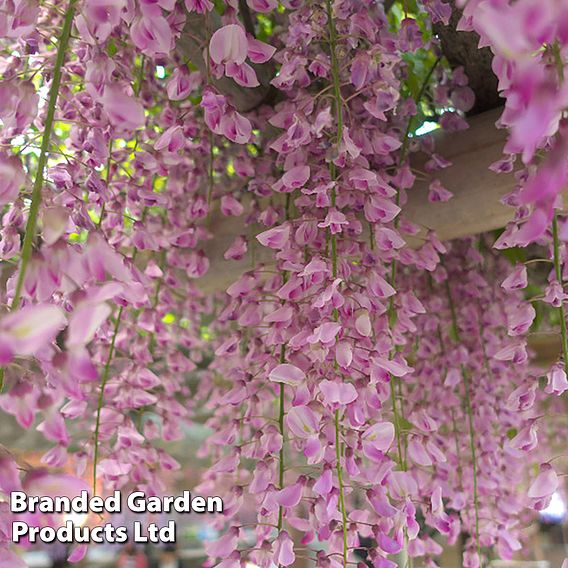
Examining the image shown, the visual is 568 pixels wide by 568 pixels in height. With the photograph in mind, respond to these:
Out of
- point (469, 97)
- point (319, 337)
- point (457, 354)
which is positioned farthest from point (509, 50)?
point (457, 354)

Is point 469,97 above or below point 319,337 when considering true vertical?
above

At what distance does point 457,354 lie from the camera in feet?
4.15

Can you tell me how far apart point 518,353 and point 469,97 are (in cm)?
47

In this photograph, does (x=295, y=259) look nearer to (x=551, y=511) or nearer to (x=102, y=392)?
(x=102, y=392)

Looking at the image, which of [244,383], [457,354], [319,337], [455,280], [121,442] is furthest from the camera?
[455,280]

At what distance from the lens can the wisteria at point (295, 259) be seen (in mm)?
489

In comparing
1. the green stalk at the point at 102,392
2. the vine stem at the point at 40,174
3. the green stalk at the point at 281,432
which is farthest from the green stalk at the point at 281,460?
the vine stem at the point at 40,174

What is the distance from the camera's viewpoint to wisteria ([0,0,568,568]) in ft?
1.61

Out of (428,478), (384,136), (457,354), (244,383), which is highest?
(384,136)

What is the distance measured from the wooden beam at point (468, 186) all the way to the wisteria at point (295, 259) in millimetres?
30

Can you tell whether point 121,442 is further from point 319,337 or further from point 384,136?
point 384,136

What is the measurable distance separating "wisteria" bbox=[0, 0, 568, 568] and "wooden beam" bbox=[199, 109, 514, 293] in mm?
30

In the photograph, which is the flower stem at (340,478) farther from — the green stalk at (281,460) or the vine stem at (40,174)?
the vine stem at (40,174)

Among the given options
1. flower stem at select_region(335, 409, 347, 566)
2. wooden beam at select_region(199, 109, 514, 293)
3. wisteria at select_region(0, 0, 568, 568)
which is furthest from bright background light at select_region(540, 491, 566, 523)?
wooden beam at select_region(199, 109, 514, 293)
